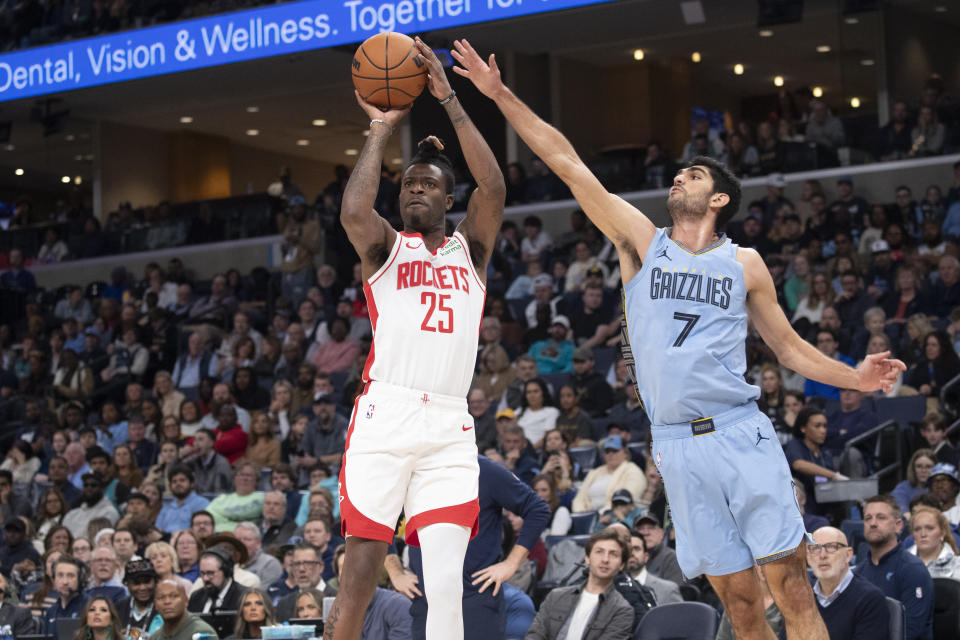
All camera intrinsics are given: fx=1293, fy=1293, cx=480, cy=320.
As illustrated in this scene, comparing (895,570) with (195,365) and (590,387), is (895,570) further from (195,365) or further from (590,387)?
(195,365)

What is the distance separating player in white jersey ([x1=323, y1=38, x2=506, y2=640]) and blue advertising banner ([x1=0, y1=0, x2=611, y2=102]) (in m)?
9.54

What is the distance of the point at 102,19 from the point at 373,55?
14787mm

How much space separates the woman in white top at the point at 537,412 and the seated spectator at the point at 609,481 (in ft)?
4.39

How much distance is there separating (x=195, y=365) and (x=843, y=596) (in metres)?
11.3

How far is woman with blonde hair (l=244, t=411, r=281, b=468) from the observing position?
1341cm

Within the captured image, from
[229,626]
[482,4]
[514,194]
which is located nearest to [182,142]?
[514,194]

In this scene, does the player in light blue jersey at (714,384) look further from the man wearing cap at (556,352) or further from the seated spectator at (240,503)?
the man wearing cap at (556,352)

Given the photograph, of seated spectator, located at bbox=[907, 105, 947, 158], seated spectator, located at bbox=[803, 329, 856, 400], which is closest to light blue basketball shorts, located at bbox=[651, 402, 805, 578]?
seated spectator, located at bbox=[803, 329, 856, 400]

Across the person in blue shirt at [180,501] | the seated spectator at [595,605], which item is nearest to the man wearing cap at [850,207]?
the person in blue shirt at [180,501]

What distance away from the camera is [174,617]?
26.8ft

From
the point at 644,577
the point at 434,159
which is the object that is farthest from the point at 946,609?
the point at 434,159

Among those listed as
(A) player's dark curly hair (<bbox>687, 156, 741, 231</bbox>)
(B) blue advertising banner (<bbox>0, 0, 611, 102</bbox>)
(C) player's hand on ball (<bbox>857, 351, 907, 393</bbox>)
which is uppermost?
(B) blue advertising banner (<bbox>0, 0, 611, 102</bbox>)

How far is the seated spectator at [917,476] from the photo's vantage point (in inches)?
381

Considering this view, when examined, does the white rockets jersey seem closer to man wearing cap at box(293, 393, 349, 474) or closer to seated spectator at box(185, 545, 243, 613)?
seated spectator at box(185, 545, 243, 613)
